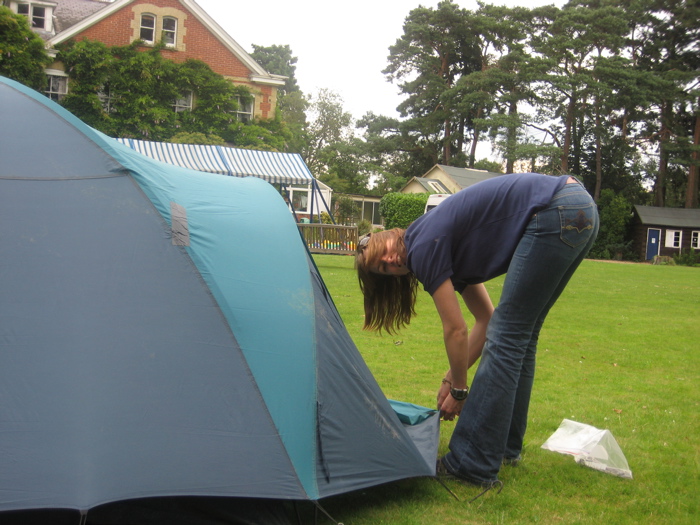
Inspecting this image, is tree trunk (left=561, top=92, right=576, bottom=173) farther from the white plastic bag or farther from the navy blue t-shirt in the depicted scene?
the navy blue t-shirt

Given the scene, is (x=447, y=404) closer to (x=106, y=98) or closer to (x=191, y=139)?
(x=191, y=139)

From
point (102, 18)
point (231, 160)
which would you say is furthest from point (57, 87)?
point (231, 160)

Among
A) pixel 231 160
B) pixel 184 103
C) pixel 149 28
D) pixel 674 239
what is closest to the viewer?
pixel 231 160

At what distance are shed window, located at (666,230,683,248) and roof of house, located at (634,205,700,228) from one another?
44 centimetres

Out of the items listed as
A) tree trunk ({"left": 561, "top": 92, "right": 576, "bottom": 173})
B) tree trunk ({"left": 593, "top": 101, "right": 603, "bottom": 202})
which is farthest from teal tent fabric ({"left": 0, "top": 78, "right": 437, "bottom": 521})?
tree trunk ({"left": 593, "top": 101, "right": 603, "bottom": 202})

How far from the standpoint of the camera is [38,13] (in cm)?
2561

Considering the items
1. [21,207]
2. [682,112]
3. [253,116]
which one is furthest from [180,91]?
[682,112]

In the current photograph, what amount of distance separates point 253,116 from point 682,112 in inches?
1032

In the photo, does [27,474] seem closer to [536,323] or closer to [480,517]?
[480,517]

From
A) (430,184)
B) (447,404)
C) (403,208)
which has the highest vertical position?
(430,184)

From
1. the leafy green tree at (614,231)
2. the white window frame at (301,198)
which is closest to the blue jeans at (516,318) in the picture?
the white window frame at (301,198)

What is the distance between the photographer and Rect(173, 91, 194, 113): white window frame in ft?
86.6

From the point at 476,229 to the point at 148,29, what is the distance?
26.5 m

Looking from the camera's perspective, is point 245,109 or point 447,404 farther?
point 245,109
